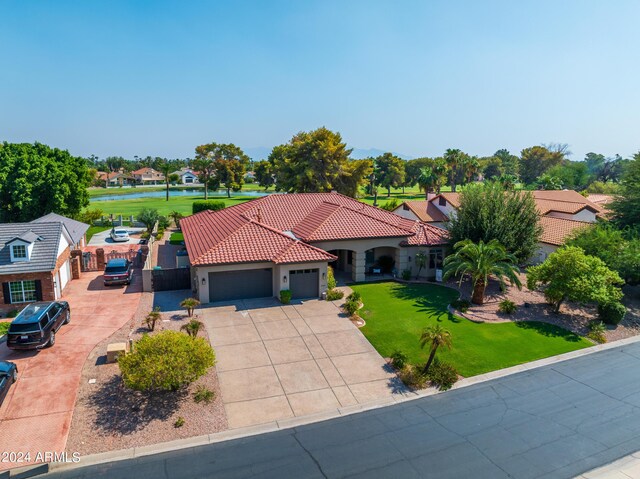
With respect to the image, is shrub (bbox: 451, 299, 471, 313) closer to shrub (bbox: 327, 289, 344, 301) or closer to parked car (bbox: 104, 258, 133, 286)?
shrub (bbox: 327, 289, 344, 301)

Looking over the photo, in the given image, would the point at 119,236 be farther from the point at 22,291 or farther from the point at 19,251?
the point at 22,291

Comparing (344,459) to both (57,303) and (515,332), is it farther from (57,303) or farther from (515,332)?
(57,303)

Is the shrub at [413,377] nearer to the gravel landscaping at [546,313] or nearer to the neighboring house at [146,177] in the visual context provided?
the gravel landscaping at [546,313]

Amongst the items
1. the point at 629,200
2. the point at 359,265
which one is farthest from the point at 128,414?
the point at 629,200

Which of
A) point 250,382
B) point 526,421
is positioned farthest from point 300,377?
point 526,421

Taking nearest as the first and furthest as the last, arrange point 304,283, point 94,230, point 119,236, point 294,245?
1. point 304,283
2. point 294,245
3. point 119,236
4. point 94,230

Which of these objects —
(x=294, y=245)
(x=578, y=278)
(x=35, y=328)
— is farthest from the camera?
(x=294, y=245)

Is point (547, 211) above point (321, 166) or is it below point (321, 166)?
below
